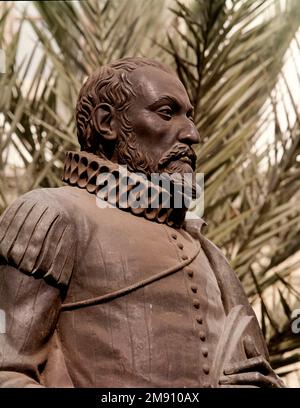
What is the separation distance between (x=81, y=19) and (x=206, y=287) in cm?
452

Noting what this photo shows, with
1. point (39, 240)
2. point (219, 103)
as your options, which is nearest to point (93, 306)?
point (39, 240)

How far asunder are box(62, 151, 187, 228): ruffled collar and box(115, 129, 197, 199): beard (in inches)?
1.6

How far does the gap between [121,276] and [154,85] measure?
678 mm

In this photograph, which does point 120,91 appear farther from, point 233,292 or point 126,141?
point 233,292

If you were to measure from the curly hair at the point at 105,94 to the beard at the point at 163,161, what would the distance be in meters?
0.05

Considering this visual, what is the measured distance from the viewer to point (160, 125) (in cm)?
485

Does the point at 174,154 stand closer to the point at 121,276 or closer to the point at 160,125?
the point at 160,125

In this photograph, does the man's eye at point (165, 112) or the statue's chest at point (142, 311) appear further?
the man's eye at point (165, 112)

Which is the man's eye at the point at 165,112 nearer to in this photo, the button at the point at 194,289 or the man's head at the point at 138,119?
the man's head at the point at 138,119

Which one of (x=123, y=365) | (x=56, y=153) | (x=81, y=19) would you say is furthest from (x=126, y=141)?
(x=81, y=19)

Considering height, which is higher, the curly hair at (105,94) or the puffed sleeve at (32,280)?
the curly hair at (105,94)

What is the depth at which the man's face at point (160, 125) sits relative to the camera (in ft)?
15.9

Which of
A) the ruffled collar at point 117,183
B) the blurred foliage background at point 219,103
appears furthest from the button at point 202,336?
the blurred foliage background at point 219,103
